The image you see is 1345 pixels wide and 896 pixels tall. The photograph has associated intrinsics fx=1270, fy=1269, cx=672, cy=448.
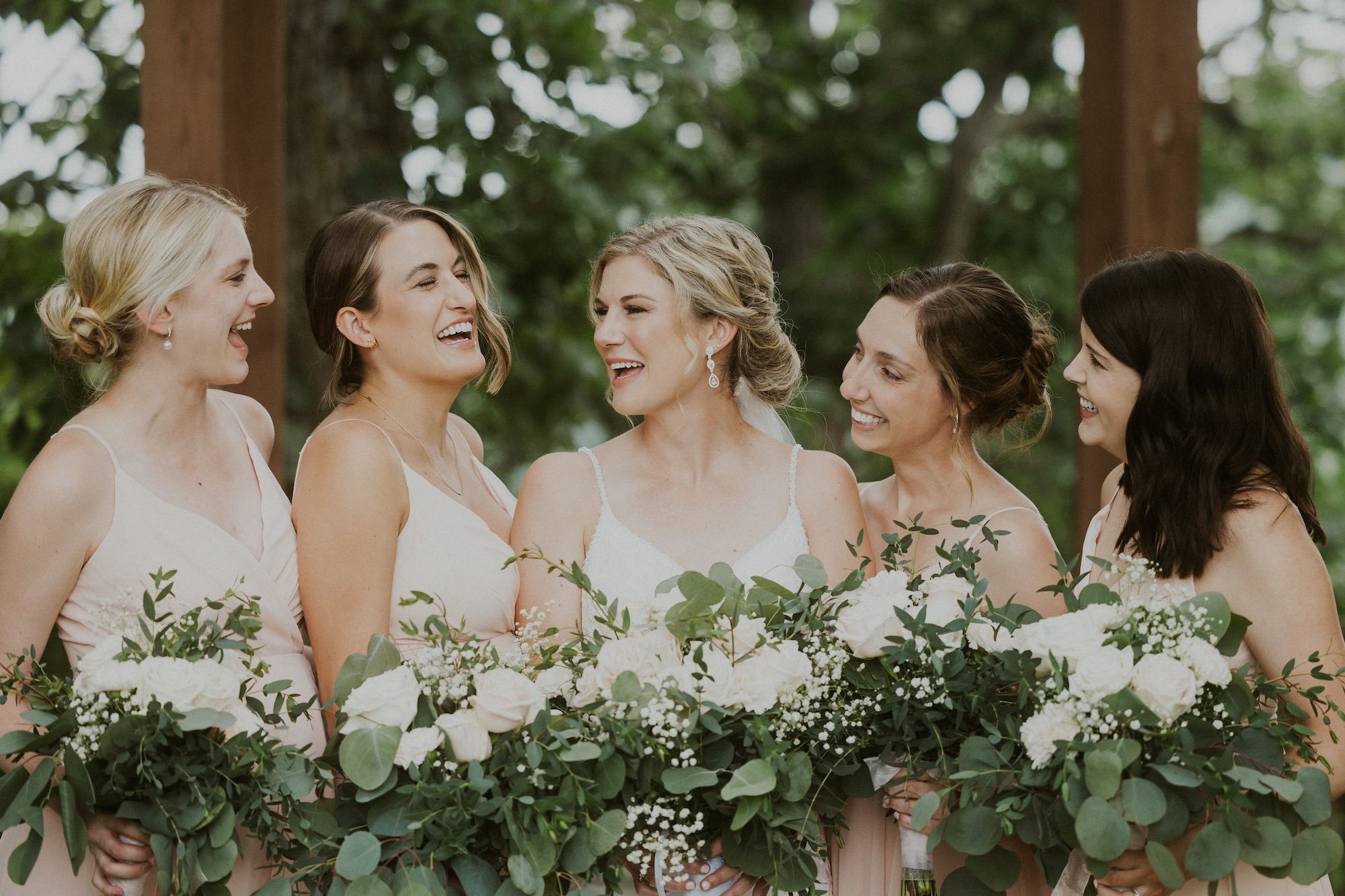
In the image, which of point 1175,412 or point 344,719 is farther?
point 1175,412

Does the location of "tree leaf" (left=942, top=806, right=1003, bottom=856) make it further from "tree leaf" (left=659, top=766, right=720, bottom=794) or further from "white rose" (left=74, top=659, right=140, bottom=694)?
"white rose" (left=74, top=659, right=140, bottom=694)

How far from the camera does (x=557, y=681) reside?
2473 millimetres

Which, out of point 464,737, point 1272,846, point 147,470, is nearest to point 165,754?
point 464,737

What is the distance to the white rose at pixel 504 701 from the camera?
7.66ft

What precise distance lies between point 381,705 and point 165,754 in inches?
15.9

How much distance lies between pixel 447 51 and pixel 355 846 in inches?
155

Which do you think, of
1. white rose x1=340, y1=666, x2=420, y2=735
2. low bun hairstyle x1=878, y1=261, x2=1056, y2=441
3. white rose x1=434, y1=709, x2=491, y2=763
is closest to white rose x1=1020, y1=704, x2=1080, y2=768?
white rose x1=434, y1=709, x2=491, y2=763

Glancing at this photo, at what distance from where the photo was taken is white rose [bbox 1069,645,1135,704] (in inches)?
90.0

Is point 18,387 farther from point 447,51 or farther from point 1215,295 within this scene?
point 1215,295

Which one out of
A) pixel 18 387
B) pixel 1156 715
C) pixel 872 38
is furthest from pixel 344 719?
pixel 872 38

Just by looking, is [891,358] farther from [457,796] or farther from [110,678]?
[110,678]

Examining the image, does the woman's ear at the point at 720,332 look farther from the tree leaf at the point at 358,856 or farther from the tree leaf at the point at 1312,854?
the tree leaf at the point at 1312,854

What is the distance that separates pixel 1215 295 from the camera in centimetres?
294

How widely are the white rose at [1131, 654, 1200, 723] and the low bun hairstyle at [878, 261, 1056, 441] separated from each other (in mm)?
1242
